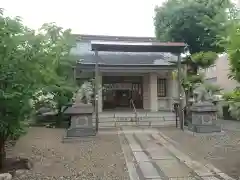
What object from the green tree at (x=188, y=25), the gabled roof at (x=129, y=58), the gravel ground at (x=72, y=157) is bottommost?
the gravel ground at (x=72, y=157)

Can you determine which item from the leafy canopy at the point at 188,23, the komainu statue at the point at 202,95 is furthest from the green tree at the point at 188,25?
the komainu statue at the point at 202,95

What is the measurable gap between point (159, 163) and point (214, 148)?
9.90 ft

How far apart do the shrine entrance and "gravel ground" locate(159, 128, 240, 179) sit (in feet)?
32.2

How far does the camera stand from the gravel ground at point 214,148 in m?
7.85

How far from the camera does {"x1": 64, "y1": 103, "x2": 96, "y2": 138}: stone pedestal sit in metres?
12.8

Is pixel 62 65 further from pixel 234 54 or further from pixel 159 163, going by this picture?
pixel 234 54

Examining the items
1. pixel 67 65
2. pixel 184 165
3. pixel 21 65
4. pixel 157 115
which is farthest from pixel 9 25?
pixel 157 115

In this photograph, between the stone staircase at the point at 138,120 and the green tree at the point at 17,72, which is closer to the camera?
the green tree at the point at 17,72

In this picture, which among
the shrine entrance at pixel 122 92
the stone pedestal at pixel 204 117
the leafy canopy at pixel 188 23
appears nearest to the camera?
the stone pedestal at pixel 204 117

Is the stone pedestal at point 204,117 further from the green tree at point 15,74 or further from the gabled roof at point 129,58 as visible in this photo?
the green tree at point 15,74

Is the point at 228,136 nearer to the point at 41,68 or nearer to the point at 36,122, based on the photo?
the point at 41,68

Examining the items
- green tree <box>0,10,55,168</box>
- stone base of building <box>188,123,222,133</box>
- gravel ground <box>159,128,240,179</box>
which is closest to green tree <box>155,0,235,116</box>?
stone base of building <box>188,123,222,133</box>

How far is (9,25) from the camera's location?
276 inches

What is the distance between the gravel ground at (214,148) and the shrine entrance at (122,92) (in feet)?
32.2
